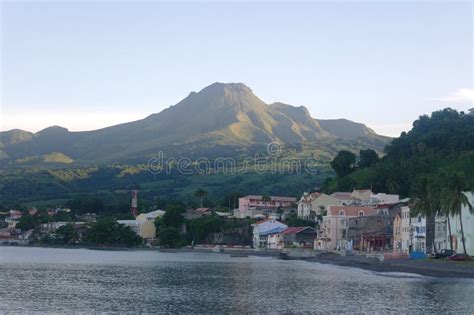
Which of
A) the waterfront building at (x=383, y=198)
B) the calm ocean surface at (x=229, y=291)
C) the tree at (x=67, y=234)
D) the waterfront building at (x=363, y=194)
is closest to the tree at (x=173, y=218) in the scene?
the tree at (x=67, y=234)

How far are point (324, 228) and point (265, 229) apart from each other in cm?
2120

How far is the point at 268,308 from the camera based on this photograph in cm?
4944

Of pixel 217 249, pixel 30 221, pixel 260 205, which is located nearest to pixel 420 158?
pixel 217 249

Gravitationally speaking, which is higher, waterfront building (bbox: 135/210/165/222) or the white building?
waterfront building (bbox: 135/210/165/222)

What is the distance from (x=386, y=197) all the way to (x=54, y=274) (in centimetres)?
6882

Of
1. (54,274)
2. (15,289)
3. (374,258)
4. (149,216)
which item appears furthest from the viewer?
(149,216)

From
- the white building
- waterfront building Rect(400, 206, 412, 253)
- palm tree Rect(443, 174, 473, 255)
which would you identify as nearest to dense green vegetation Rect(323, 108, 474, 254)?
waterfront building Rect(400, 206, 412, 253)

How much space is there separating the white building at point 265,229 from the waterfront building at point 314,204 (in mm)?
6435

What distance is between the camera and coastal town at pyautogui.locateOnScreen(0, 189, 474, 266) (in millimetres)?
95688

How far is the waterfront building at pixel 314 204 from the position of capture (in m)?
146

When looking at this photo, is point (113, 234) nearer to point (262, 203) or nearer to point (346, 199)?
point (262, 203)

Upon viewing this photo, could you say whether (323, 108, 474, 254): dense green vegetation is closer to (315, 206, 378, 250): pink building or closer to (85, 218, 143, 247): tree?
(315, 206, 378, 250): pink building

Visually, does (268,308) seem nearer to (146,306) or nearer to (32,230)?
(146,306)

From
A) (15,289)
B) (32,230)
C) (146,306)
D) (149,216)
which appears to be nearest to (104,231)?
(149,216)
